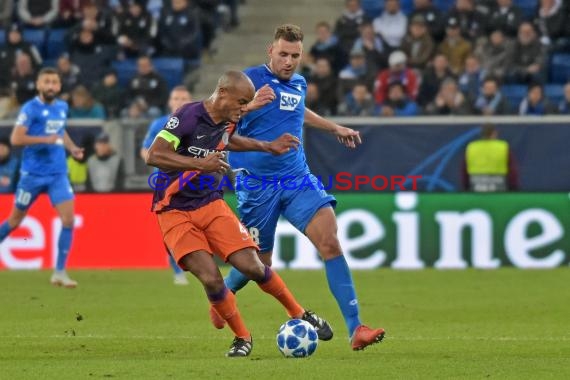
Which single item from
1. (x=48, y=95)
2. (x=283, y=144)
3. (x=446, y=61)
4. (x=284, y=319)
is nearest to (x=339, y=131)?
(x=283, y=144)

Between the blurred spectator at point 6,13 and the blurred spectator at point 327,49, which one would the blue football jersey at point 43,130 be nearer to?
the blurred spectator at point 327,49

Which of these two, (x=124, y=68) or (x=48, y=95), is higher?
(x=48, y=95)

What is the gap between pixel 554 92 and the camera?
21406mm

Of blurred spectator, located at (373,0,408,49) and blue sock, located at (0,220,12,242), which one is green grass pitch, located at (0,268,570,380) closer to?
blue sock, located at (0,220,12,242)

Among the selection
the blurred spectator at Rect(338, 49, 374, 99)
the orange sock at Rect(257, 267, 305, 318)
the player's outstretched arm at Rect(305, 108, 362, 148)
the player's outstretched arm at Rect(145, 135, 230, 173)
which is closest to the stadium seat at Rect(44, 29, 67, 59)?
the blurred spectator at Rect(338, 49, 374, 99)

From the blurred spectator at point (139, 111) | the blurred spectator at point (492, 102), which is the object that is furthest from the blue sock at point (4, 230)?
the blurred spectator at point (492, 102)

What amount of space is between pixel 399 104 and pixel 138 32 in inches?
210

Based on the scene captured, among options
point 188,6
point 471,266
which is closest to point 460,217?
point 471,266

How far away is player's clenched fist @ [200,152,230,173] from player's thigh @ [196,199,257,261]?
532 millimetres

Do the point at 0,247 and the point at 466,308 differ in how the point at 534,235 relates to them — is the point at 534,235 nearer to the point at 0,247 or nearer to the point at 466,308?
the point at 466,308

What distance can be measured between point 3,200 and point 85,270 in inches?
63.0

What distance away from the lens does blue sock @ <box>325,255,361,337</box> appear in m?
9.93

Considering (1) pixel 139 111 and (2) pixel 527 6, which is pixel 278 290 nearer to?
(1) pixel 139 111

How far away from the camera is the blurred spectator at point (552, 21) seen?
22031 millimetres
